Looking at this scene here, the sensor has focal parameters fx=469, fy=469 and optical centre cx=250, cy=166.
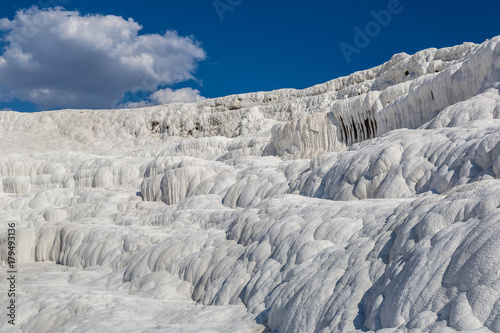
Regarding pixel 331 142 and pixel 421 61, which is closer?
pixel 331 142

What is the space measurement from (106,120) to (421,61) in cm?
3429

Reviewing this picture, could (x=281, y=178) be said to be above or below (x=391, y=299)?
above

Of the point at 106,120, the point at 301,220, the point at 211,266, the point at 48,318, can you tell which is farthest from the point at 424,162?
the point at 106,120

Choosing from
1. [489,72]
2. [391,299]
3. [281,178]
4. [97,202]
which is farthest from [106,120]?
[391,299]

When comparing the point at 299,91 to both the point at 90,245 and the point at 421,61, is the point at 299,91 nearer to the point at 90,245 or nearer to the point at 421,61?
the point at 421,61

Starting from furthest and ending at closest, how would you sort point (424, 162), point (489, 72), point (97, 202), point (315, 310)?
point (97, 202) → point (489, 72) → point (424, 162) → point (315, 310)

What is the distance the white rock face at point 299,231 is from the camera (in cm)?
461

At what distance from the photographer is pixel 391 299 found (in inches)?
180

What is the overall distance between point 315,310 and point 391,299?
43.3 inches

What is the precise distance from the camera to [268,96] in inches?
1827

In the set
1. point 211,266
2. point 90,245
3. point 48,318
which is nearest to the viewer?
point 48,318

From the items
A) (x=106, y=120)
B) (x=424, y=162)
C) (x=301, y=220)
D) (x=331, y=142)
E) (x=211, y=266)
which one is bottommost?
(x=211, y=266)

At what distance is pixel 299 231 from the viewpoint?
7680 millimetres

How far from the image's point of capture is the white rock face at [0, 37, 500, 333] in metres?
4.61
